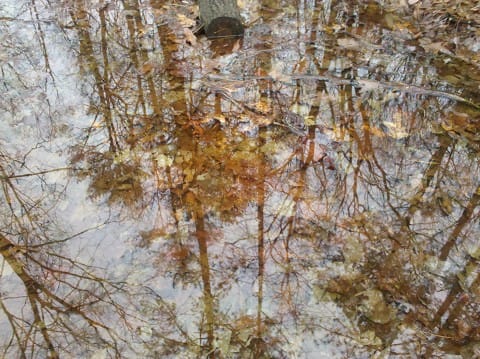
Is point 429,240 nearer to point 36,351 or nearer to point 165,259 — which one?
point 165,259

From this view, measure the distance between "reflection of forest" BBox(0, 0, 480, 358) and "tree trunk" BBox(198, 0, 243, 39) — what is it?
33cm

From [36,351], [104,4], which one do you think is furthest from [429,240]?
[104,4]

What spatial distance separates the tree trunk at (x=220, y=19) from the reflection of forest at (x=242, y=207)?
0.33m

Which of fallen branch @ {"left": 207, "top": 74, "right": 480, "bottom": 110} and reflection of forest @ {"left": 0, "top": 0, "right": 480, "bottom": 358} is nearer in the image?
reflection of forest @ {"left": 0, "top": 0, "right": 480, "bottom": 358}

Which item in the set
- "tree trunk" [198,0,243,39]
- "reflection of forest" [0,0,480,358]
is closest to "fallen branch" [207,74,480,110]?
"reflection of forest" [0,0,480,358]

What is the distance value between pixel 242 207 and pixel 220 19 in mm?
2841

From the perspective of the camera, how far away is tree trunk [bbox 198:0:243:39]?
480 cm

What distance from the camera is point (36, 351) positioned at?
6.90ft

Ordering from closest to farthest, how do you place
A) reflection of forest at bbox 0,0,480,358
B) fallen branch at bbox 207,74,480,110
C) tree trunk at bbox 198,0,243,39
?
reflection of forest at bbox 0,0,480,358, fallen branch at bbox 207,74,480,110, tree trunk at bbox 198,0,243,39

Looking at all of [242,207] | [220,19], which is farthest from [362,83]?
[242,207]

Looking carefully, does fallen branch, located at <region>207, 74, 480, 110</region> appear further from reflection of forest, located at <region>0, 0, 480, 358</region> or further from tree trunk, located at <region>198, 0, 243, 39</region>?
tree trunk, located at <region>198, 0, 243, 39</region>

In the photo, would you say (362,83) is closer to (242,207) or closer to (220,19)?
(220,19)

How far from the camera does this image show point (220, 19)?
479cm

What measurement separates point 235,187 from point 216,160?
33 cm
